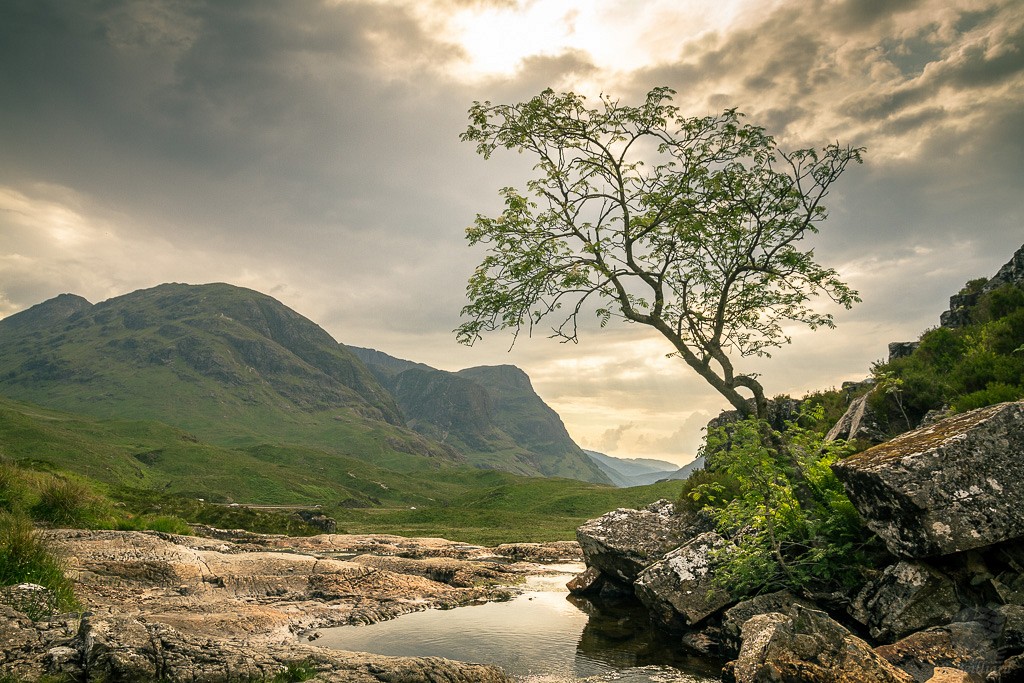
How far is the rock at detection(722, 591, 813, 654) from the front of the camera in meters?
15.6

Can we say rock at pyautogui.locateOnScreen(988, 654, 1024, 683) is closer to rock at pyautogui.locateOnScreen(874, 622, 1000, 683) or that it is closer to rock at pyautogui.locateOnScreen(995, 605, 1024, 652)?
rock at pyautogui.locateOnScreen(874, 622, 1000, 683)

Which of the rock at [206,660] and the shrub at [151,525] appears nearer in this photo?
the rock at [206,660]

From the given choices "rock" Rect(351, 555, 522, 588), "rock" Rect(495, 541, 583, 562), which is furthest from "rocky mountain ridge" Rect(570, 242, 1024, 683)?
"rock" Rect(495, 541, 583, 562)

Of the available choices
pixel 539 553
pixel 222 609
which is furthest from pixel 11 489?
pixel 539 553

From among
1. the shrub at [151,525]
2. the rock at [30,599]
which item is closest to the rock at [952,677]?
the rock at [30,599]

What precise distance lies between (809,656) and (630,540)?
1393cm

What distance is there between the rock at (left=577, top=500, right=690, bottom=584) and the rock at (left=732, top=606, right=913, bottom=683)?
11706 mm

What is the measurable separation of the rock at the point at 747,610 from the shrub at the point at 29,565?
1729cm

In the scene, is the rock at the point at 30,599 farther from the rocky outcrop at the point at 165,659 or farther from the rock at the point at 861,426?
the rock at the point at 861,426

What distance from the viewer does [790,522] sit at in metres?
16.8

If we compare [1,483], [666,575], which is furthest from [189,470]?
[666,575]

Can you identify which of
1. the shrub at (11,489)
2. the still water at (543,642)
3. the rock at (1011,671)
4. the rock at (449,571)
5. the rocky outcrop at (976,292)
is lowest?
the rock at (449,571)

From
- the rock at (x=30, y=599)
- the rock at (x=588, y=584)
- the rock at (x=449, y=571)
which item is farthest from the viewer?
the rock at (x=449, y=571)

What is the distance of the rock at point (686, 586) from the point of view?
17688mm
